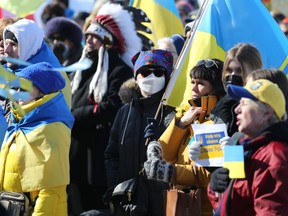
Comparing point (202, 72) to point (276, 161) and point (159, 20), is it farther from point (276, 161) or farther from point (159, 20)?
point (159, 20)

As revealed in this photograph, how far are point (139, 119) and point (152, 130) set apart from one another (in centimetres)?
69

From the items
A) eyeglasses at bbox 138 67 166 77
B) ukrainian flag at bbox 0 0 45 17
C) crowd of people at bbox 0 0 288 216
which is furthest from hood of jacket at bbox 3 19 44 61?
ukrainian flag at bbox 0 0 45 17

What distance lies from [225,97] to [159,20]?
4.00 m

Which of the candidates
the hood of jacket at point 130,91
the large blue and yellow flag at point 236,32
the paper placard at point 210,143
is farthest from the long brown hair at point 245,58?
the hood of jacket at point 130,91

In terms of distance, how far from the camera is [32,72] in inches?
Answer: 247

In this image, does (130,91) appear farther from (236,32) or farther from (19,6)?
(19,6)

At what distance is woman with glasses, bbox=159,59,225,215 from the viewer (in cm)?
577

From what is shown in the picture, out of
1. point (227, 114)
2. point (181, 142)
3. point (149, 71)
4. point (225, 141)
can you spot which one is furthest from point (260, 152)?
point (149, 71)

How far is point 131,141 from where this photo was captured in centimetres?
677

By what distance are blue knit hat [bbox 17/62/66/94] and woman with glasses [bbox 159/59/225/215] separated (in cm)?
86

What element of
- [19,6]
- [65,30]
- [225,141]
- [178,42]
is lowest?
[225,141]

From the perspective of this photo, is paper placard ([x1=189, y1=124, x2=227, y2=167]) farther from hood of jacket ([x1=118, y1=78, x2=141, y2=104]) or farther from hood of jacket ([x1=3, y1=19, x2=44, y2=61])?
hood of jacket ([x1=3, y1=19, x2=44, y2=61])

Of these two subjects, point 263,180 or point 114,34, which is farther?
point 114,34

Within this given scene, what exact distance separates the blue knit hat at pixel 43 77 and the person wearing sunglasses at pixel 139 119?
756 mm
